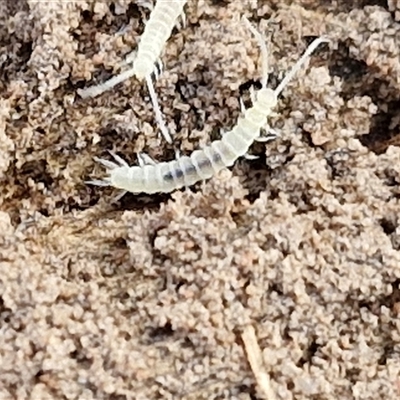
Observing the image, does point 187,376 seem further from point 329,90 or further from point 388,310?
point 329,90

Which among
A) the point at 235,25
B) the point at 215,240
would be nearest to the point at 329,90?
the point at 235,25

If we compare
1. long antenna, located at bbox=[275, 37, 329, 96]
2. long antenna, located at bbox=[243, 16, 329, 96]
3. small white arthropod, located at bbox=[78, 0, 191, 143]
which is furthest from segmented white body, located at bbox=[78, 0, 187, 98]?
long antenna, located at bbox=[275, 37, 329, 96]

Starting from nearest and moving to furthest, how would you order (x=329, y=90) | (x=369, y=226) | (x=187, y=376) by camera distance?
(x=187, y=376), (x=369, y=226), (x=329, y=90)

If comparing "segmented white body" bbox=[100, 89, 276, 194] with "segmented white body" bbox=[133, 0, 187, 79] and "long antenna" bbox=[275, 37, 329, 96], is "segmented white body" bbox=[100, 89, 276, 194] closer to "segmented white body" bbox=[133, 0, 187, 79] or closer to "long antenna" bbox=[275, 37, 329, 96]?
"long antenna" bbox=[275, 37, 329, 96]

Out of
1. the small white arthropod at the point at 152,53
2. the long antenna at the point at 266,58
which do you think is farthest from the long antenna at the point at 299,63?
the small white arthropod at the point at 152,53

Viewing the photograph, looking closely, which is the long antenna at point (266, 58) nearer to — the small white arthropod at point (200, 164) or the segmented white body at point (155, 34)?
the small white arthropod at point (200, 164)

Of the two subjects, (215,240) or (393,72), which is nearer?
(215,240)

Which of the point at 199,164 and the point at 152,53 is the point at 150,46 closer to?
the point at 152,53

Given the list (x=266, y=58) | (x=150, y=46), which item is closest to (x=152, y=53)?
(x=150, y=46)
